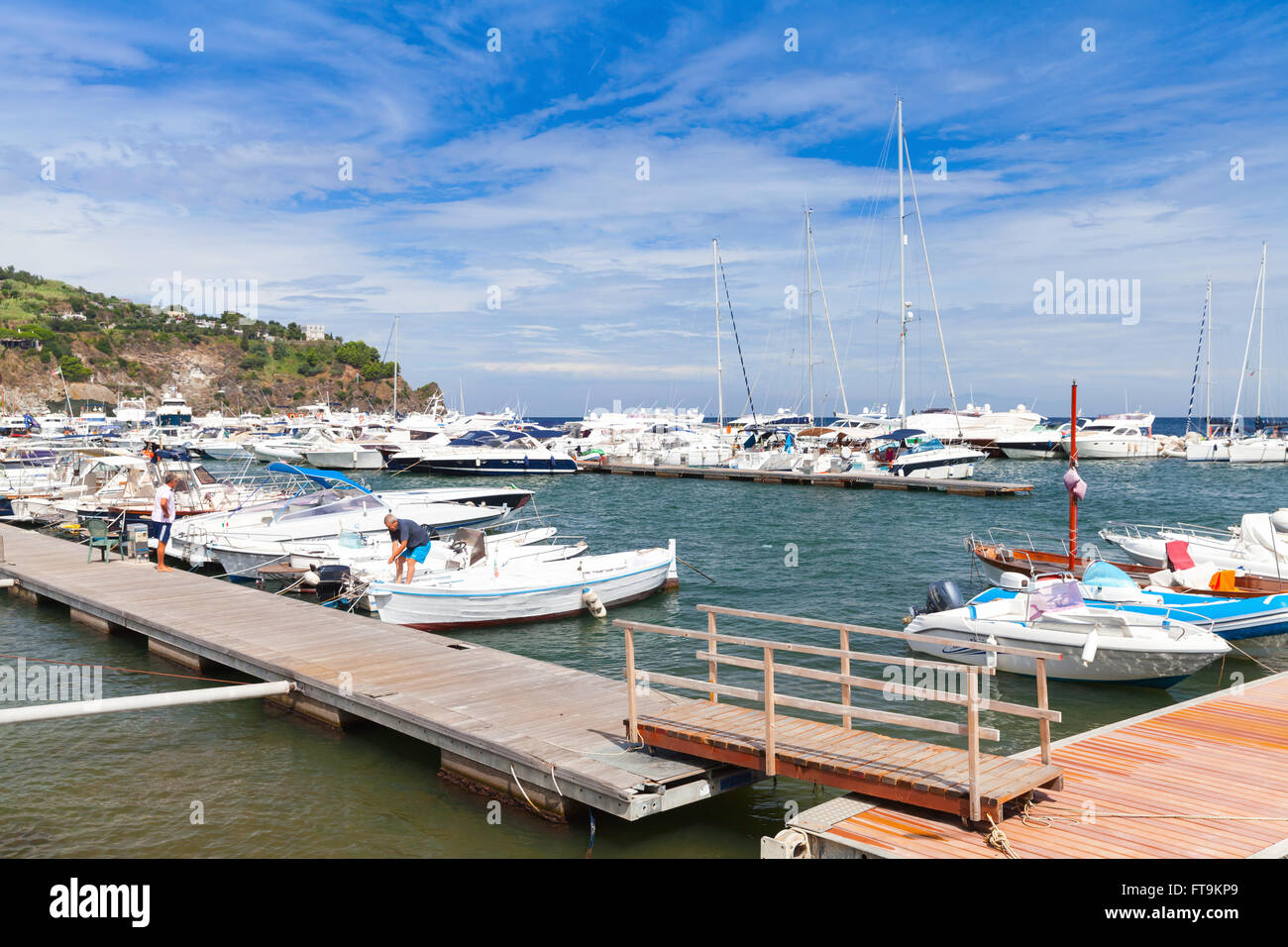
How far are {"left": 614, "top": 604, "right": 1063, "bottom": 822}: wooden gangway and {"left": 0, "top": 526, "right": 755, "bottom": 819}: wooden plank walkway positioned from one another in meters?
0.42

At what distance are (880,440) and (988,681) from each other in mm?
48418

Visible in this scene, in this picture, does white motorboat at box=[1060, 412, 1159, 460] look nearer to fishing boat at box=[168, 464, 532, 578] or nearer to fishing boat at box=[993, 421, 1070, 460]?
fishing boat at box=[993, 421, 1070, 460]

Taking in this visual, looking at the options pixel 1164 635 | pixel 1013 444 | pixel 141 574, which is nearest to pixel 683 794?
pixel 1164 635

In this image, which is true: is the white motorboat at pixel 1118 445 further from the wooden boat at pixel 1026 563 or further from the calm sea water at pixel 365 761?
the wooden boat at pixel 1026 563

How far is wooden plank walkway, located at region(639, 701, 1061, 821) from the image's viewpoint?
24.3ft

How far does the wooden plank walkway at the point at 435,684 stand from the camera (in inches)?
350

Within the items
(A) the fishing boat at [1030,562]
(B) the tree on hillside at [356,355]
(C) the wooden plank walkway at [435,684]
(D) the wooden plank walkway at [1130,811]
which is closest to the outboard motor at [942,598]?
(A) the fishing boat at [1030,562]

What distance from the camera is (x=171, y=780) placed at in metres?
10.8

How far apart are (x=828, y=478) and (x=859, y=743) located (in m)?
46.7

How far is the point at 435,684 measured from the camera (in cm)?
1188

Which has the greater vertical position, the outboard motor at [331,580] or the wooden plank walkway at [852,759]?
the wooden plank walkway at [852,759]

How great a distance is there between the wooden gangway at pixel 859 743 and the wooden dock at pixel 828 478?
42008mm

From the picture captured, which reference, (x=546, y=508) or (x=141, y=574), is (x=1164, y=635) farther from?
(x=546, y=508)

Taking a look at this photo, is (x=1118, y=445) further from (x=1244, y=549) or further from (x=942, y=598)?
(x=942, y=598)
